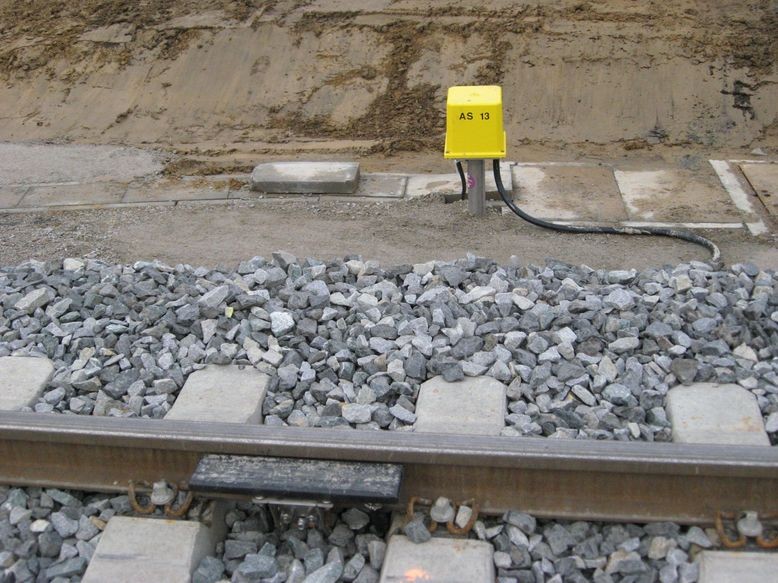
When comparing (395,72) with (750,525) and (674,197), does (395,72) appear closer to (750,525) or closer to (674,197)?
(674,197)

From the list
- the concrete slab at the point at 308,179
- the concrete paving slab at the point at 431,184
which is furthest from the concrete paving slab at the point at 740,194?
the concrete slab at the point at 308,179

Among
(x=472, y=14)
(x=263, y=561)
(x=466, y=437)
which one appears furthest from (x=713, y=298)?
(x=472, y=14)

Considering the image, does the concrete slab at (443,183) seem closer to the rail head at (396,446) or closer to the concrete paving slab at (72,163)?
the concrete paving slab at (72,163)

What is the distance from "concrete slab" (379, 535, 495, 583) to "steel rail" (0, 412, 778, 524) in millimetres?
263

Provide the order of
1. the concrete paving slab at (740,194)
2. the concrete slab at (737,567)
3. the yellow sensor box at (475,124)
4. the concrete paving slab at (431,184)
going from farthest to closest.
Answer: the concrete paving slab at (431,184) < the concrete paving slab at (740,194) < the yellow sensor box at (475,124) < the concrete slab at (737,567)

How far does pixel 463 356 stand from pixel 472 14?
294 inches

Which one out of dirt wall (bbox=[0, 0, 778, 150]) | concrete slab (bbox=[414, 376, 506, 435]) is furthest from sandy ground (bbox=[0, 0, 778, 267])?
concrete slab (bbox=[414, 376, 506, 435])

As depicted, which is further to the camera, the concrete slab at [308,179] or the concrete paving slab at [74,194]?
the concrete paving slab at [74,194]

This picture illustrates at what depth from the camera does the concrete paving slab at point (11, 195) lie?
29.1ft

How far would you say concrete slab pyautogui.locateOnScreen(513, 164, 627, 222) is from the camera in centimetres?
801

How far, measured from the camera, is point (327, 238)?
24.6 feet

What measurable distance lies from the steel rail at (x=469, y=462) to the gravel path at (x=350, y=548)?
10 centimetres

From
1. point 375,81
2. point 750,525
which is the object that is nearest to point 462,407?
point 750,525

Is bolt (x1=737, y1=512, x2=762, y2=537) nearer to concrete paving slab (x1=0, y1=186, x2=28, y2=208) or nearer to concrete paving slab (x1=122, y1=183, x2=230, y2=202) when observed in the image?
concrete paving slab (x1=122, y1=183, x2=230, y2=202)
